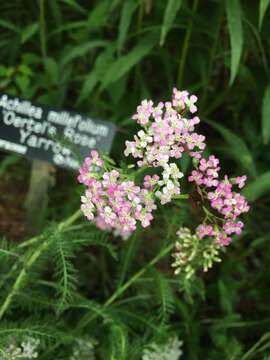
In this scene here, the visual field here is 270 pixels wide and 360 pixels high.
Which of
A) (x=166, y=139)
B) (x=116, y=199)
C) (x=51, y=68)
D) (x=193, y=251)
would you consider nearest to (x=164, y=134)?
(x=166, y=139)

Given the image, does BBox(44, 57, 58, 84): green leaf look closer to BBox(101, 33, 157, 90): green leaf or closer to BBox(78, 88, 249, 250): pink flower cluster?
BBox(101, 33, 157, 90): green leaf

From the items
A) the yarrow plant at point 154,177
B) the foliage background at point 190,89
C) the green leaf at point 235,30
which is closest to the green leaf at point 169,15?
the foliage background at point 190,89

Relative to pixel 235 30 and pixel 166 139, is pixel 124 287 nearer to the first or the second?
pixel 166 139

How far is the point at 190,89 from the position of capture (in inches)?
69.4

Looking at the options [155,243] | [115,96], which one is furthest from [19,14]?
[155,243]

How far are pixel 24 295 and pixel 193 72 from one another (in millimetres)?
1467

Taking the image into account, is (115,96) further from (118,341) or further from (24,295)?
(118,341)

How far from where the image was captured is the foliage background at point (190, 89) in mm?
1632

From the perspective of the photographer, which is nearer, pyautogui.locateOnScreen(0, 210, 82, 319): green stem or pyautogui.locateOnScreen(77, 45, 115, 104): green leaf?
pyautogui.locateOnScreen(0, 210, 82, 319): green stem

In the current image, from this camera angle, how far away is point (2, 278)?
53.9 inches

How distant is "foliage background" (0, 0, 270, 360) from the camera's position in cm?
163

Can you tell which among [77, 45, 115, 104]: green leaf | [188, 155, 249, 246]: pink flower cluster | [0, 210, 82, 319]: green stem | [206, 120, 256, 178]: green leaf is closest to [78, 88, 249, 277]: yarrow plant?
[188, 155, 249, 246]: pink flower cluster

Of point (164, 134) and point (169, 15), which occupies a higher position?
point (169, 15)

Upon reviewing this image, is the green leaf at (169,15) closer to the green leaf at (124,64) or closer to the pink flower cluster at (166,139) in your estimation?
the green leaf at (124,64)
